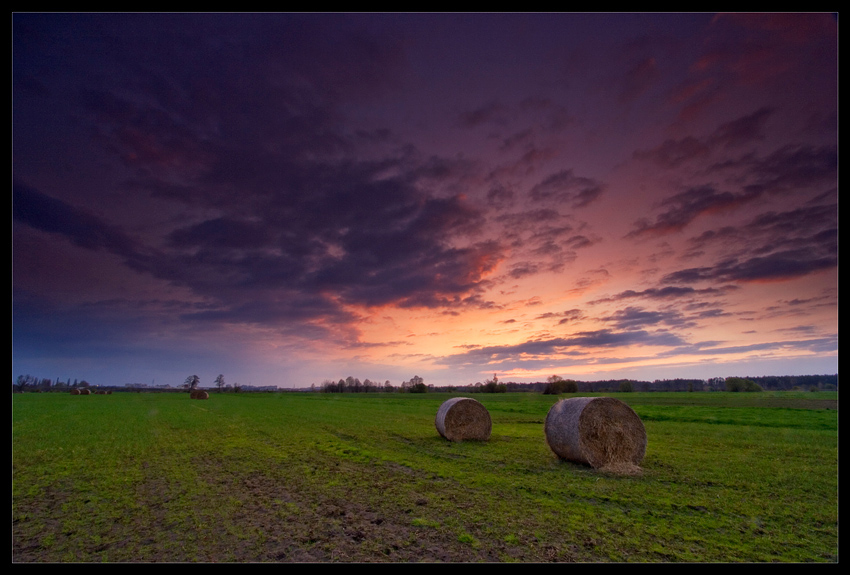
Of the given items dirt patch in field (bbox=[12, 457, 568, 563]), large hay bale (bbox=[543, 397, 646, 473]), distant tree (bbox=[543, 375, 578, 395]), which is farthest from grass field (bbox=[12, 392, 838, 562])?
distant tree (bbox=[543, 375, 578, 395])

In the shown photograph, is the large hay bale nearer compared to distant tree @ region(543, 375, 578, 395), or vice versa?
the large hay bale

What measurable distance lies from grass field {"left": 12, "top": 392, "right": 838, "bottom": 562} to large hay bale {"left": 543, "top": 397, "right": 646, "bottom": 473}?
0.62 meters

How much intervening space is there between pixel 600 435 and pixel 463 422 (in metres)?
6.73

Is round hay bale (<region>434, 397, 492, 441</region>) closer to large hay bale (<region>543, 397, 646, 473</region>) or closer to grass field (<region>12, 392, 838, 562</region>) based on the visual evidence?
grass field (<region>12, 392, 838, 562</region>)

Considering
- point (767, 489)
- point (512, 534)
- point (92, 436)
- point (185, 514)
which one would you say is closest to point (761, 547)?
point (512, 534)

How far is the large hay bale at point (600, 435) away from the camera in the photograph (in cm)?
1256

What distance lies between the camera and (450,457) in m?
14.4

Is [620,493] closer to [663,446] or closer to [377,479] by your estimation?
[377,479]

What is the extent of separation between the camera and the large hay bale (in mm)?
12562

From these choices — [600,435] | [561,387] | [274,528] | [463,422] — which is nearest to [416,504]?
[274,528]

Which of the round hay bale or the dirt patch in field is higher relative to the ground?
the round hay bale

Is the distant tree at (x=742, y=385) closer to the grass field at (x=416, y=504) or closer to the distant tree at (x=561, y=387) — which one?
the distant tree at (x=561, y=387)

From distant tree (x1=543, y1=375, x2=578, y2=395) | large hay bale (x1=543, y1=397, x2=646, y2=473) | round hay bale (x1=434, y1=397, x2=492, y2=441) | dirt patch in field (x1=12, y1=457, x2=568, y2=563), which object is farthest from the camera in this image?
distant tree (x1=543, y1=375, x2=578, y2=395)
